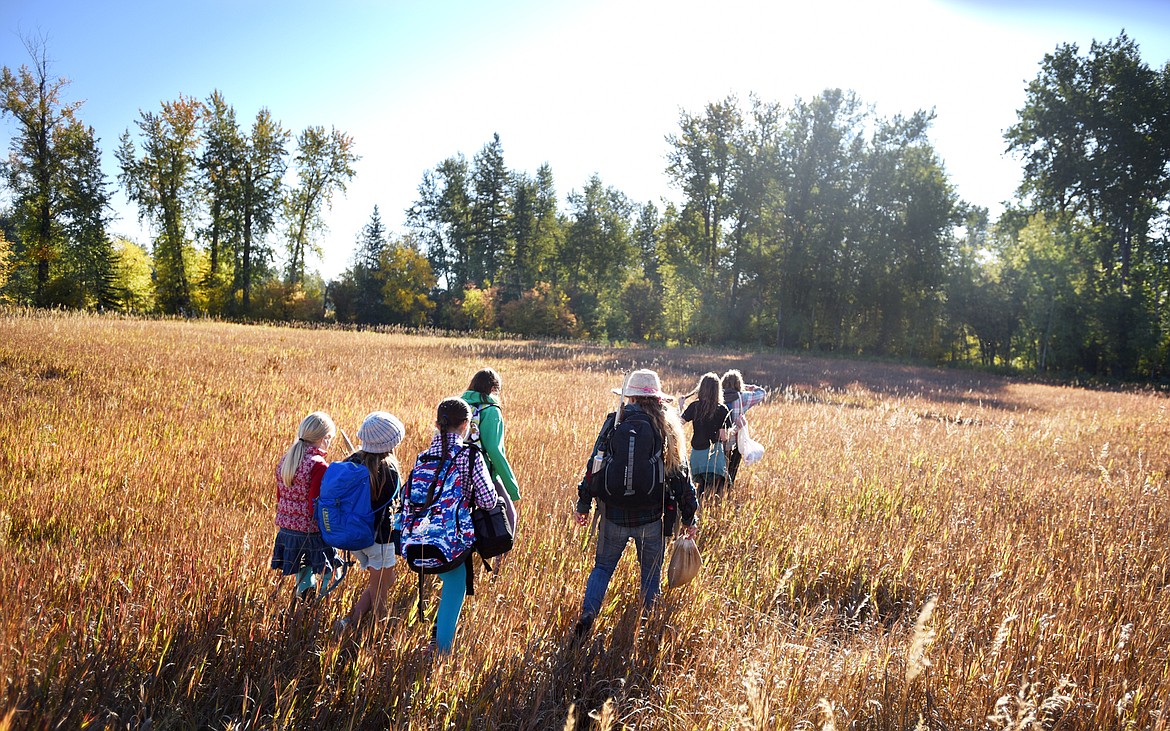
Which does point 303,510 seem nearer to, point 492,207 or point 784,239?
point 784,239

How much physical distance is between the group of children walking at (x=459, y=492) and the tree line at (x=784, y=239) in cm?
3551

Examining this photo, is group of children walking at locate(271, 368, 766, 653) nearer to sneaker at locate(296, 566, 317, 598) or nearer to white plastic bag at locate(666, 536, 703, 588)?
sneaker at locate(296, 566, 317, 598)

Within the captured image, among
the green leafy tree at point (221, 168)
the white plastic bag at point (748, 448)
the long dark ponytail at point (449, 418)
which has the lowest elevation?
the white plastic bag at point (748, 448)

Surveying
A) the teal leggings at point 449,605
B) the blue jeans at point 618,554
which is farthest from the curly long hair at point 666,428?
the teal leggings at point 449,605

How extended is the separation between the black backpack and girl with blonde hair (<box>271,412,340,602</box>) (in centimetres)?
159

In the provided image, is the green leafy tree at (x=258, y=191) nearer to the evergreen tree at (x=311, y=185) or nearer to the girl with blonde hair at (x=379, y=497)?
the evergreen tree at (x=311, y=185)

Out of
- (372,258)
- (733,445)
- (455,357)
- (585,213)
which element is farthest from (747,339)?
(733,445)

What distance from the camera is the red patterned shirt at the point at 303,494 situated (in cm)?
347

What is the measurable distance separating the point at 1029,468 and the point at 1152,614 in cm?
489

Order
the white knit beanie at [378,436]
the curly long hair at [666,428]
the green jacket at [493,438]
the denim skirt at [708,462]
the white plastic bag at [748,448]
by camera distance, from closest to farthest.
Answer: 1. the white knit beanie at [378,436]
2. the curly long hair at [666,428]
3. the green jacket at [493,438]
4. the white plastic bag at [748,448]
5. the denim skirt at [708,462]

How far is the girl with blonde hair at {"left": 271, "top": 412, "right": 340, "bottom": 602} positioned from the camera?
3459mm

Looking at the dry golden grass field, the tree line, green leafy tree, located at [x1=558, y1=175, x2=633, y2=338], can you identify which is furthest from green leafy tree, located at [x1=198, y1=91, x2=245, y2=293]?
the dry golden grass field

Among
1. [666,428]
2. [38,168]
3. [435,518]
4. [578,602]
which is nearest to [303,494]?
[435,518]

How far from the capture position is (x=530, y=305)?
155ft
